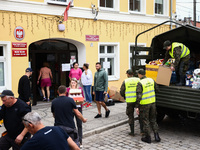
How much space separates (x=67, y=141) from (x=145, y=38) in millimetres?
12047

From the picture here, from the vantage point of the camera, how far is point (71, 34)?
36.9ft

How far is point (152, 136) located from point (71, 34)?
19.5ft

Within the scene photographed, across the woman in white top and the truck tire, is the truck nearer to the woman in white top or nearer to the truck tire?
the truck tire

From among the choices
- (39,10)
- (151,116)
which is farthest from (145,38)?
(151,116)

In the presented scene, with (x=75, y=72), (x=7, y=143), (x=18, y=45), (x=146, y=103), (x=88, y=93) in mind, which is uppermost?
(x=18, y=45)

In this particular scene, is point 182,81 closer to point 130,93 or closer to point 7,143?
point 130,93

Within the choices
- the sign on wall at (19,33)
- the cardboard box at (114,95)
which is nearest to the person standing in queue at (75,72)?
the cardboard box at (114,95)

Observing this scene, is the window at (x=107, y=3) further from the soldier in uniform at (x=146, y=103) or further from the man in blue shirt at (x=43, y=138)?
the man in blue shirt at (x=43, y=138)

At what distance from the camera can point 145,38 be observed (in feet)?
47.7

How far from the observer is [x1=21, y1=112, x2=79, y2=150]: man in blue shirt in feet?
9.36

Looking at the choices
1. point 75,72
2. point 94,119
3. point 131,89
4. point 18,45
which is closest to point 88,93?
point 75,72

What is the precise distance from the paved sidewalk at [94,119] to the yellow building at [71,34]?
0.97 metres

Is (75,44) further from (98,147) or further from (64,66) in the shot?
(98,147)

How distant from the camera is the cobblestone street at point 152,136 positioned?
624 cm
